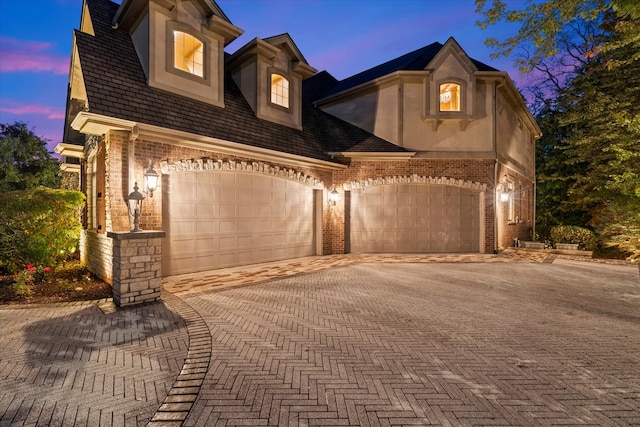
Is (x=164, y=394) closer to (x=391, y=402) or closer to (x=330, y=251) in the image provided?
(x=391, y=402)

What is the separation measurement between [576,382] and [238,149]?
8.68 metres

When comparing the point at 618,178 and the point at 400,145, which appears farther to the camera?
the point at 400,145

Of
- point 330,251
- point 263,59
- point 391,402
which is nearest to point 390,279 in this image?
point 330,251

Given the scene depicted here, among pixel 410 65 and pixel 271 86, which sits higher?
pixel 410 65

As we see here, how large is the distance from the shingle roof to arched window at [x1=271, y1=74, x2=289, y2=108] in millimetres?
1037

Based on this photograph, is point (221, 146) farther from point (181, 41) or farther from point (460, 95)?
point (460, 95)

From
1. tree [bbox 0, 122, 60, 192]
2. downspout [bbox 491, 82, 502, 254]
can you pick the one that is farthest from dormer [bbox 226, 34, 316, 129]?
tree [bbox 0, 122, 60, 192]

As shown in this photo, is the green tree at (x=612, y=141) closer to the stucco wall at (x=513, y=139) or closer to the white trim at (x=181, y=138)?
the stucco wall at (x=513, y=139)

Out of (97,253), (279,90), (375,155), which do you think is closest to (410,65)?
(375,155)

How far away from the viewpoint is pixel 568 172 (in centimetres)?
1838

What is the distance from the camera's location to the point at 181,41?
8961 millimetres

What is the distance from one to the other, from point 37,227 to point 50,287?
1.79 meters

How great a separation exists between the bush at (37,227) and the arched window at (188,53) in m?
4.65

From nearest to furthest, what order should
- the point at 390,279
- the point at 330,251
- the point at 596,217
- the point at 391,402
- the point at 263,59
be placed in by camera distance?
1. the point at 391,402
2. the point at 390,279
3. the point at 263,59
4. the point at 330,251
5. the point at 596,217
